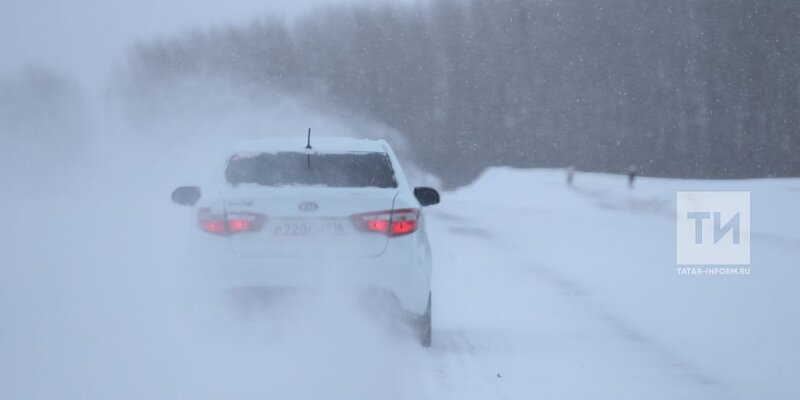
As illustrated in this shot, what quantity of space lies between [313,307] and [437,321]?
2349 mm

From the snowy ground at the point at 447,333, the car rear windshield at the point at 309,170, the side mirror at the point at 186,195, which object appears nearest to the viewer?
the snowy ground at the point at 447,333

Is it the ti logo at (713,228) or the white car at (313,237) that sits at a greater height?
the white car at (313,237)

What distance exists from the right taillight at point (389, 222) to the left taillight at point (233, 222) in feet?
1.90

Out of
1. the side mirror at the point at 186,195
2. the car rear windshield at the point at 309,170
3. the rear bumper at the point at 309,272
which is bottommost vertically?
the rear bumper at the point at 309,272

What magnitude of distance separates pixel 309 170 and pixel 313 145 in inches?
12.2

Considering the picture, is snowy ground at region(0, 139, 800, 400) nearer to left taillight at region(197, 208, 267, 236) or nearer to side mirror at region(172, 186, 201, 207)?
left taillight at region(197, 208, 267, 236)

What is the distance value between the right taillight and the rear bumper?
5.4 inches

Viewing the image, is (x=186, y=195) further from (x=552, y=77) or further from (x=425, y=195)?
(x=552, y=77)

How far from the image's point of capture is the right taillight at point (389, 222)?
616 cm

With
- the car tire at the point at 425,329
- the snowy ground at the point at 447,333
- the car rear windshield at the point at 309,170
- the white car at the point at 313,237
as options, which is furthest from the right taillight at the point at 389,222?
the car tire at the point at 425,329

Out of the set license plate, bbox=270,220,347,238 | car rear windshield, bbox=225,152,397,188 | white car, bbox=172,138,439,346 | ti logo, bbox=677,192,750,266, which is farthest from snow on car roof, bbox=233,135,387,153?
ti logo, bbox=677,192,750,266

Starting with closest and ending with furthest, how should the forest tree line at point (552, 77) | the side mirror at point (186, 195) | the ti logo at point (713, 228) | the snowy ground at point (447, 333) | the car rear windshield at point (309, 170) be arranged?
the snowy ground at point (447, 333) < the car rear windshield at point (309, 170) < the side mirror at point (186, 195) < the ti logo at point (713, 228) < the forest tree line at point (552, 77)

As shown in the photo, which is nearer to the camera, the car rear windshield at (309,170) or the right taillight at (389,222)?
the right taillight at (389,222)

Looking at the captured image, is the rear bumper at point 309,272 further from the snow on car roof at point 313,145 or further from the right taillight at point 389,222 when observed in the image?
the snow on car roof at point 313,145
